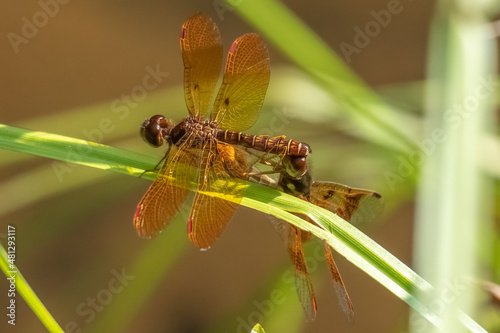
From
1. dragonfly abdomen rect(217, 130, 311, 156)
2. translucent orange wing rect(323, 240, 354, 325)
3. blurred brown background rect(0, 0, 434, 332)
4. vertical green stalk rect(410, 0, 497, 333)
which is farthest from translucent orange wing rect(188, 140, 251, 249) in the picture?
blurred brown background rect(0, 0, 434, 332)

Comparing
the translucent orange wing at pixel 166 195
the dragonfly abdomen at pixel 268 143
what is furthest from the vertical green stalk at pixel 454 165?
the translucent orange wing at pixel 166 195

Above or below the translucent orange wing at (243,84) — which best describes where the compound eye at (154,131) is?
below

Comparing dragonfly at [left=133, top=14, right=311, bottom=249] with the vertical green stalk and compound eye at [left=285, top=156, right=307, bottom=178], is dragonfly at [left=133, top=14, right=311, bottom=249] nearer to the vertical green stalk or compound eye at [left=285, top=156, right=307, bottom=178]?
compound eye at [left=285, top=156, right=307, bottom=178]

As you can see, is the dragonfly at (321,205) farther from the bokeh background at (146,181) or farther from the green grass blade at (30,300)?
the green grass blade at (30,300)

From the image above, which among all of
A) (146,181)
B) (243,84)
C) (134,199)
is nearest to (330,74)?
(243,84)

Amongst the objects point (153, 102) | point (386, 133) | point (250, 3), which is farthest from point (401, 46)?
point (153, 102)

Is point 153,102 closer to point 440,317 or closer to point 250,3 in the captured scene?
point 250,3
